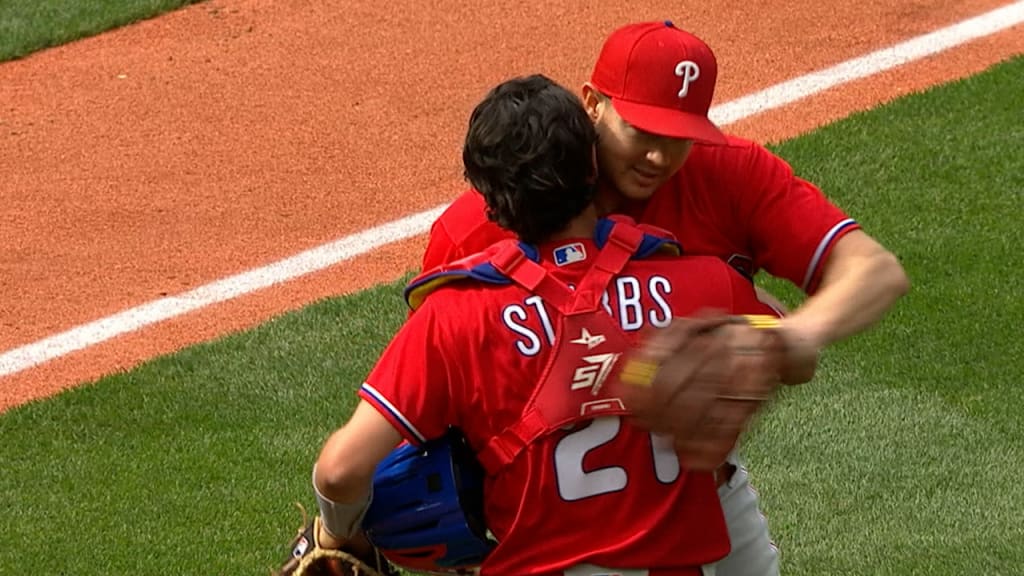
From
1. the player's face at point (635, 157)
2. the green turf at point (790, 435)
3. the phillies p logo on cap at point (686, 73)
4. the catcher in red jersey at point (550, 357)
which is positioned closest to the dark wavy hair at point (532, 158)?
the catcher in red jersey at point (550, 357)

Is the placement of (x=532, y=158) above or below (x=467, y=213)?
above

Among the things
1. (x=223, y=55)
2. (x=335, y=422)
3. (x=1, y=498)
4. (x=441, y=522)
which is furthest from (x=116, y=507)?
(x=223, y=55)

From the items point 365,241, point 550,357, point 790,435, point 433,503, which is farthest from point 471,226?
point 365,241

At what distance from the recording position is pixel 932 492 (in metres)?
5.11

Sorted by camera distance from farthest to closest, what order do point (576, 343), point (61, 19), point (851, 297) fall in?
point (61, 19) → point (851, 297) → point (576, 343)

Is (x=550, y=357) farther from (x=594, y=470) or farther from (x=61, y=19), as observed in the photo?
(x=61, y=19)

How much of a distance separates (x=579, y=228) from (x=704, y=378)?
43 centimetres

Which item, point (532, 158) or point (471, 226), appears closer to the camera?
point (532, 158)

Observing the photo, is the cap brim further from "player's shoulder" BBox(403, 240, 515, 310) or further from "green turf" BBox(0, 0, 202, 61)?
"green turf" BBox(0, 0, 202, 61)

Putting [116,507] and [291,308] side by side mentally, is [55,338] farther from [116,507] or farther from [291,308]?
[116,507]

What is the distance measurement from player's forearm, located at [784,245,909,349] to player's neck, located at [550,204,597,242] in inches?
14.4

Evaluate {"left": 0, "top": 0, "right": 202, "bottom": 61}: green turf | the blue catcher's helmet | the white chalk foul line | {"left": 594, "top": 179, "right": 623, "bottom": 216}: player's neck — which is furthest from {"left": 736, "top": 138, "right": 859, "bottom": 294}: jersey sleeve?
{"left": 0, "top": 0, "right": 202, "bottom": 61}: green turf

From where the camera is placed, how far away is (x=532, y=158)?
282cm

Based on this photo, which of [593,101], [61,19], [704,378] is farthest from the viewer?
[61,19]
